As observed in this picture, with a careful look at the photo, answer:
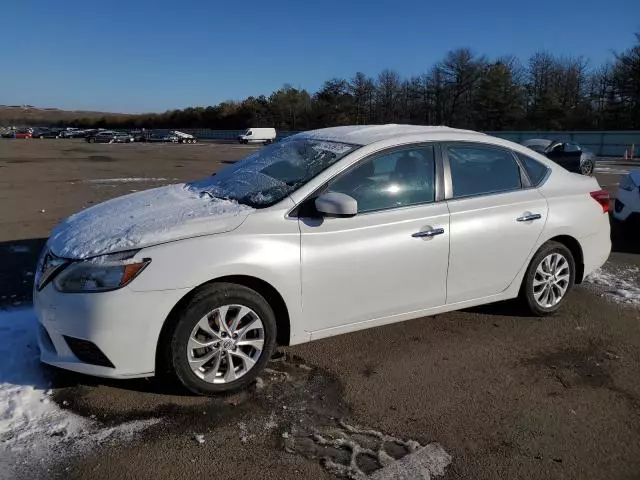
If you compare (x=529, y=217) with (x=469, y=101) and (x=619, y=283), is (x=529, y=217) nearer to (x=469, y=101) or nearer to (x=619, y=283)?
(x=619, y=283)

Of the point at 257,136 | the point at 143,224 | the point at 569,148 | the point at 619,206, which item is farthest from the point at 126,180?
the point at 257,136

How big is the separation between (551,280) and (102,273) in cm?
369

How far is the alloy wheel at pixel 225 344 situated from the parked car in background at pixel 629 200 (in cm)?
660

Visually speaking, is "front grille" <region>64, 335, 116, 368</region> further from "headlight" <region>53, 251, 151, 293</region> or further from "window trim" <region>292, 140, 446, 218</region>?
"window trim" <region>292, 140, 446, 218</region>

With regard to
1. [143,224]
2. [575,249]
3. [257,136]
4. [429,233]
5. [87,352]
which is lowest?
[87,352]

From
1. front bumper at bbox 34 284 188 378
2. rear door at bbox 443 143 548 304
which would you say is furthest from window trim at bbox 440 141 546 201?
front bumper at bbox 34 284 188 378

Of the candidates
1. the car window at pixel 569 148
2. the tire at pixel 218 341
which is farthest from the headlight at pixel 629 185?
the car window at pixel 569 148

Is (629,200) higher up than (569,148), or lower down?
lower down

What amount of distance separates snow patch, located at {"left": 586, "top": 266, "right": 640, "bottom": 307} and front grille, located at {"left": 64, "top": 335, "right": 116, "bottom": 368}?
4729 millimetres

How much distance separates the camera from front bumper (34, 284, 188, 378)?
307 cm

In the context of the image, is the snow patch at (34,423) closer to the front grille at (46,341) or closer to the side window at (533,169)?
the front grille at (46,341)

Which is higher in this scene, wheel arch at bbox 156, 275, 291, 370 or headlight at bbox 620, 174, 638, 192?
headlight at bbox 620, 174, 638, 192

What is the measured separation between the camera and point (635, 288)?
5.74m

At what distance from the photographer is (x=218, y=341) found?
3.35 m
